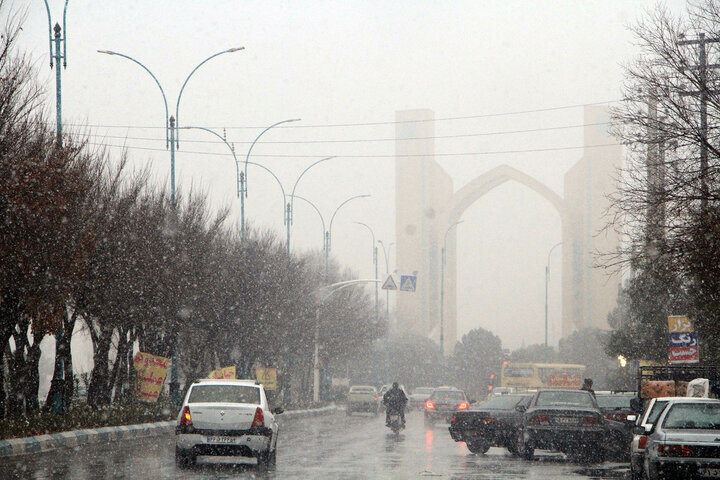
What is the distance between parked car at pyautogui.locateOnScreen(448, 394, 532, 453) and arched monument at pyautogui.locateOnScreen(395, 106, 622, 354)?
111 metres

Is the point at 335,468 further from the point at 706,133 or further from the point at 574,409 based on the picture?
the point at 706,133

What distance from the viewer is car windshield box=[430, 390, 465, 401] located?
40.3 metres

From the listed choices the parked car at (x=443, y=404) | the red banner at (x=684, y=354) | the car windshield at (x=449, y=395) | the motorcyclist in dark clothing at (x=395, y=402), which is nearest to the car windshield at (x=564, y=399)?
the red banner at (x=684, y=354)

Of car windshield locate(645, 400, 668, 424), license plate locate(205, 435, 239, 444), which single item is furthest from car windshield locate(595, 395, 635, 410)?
license plate locate(205, 435, 239, 444)

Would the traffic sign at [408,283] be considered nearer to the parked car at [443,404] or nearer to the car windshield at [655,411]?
the parked car at [443,404]

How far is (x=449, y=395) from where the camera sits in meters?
40.7

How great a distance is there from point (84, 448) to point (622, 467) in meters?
10.3

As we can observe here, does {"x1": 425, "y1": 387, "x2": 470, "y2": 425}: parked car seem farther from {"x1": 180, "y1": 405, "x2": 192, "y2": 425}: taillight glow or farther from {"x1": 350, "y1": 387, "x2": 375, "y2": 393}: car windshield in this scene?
{"x1": 180, "y1": 405, "x2": 192, "y2": 425}: taillight glow

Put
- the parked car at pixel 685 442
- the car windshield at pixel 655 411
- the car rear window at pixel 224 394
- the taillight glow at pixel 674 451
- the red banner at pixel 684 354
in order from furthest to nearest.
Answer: the red banner at pixel 684 354 → the car rear window at pixel 224 394 → the car windshield at pixel 655 411 → the taillight glow at pixel 674 451 → the parked car at pixel 685 442

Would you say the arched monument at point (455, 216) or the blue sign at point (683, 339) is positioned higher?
the arched monument at point (455, 216)

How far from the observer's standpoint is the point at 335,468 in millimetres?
16750

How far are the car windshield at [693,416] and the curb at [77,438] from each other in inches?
444

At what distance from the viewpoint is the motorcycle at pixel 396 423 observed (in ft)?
106

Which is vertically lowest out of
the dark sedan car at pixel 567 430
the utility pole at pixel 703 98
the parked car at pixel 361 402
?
the parked car at pixel 361 402
